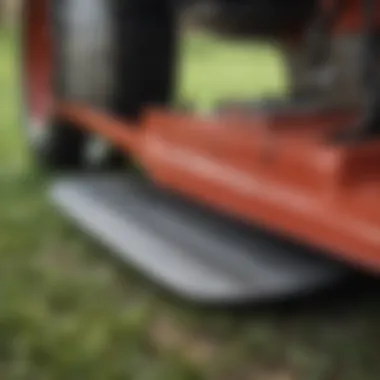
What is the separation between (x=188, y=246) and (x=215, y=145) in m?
0.14

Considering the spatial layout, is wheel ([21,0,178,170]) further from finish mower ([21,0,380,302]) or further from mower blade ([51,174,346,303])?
mower blade ([51,174,346,303])

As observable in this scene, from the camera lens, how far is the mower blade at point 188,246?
48.2 inches

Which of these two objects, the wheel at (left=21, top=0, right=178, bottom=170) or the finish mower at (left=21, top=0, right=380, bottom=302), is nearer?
the finish mower at (left=21, top=0, right=380, bottom=302)

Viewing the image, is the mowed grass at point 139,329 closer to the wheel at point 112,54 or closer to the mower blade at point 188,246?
the mower blade at point 188,246

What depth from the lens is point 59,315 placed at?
4.01 feet

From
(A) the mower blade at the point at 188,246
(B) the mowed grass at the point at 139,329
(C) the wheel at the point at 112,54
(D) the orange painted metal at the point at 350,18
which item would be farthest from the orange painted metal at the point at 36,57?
(D) the orange painted metal at the point at 350,18

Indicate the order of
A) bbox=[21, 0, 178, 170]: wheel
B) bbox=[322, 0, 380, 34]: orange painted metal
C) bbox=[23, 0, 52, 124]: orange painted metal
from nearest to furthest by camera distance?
bbox=[322, 0, 380, 34]: orange painted metal
bbox=[21, 0, 178, 170]: wheel
bbox=[23, 0, 52, 124]: orange painted metal

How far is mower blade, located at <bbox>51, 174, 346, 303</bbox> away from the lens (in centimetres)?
122

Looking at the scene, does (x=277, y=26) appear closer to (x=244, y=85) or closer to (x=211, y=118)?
(x=211, y=118)

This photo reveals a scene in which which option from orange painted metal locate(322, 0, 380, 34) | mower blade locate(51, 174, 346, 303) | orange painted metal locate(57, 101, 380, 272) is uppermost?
orange painted metal locate(322, 0, 380, 34)

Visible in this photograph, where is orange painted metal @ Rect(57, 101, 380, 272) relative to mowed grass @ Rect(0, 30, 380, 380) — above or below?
above

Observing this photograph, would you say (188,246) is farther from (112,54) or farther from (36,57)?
(36,57)

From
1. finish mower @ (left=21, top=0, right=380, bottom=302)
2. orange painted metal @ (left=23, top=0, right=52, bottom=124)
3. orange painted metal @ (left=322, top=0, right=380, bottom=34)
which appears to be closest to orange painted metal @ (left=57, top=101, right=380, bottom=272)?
finish mower @ (left=21, top=0, right=380, bottom=302)

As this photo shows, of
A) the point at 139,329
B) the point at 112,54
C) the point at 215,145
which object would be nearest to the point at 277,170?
the point at 215,145
